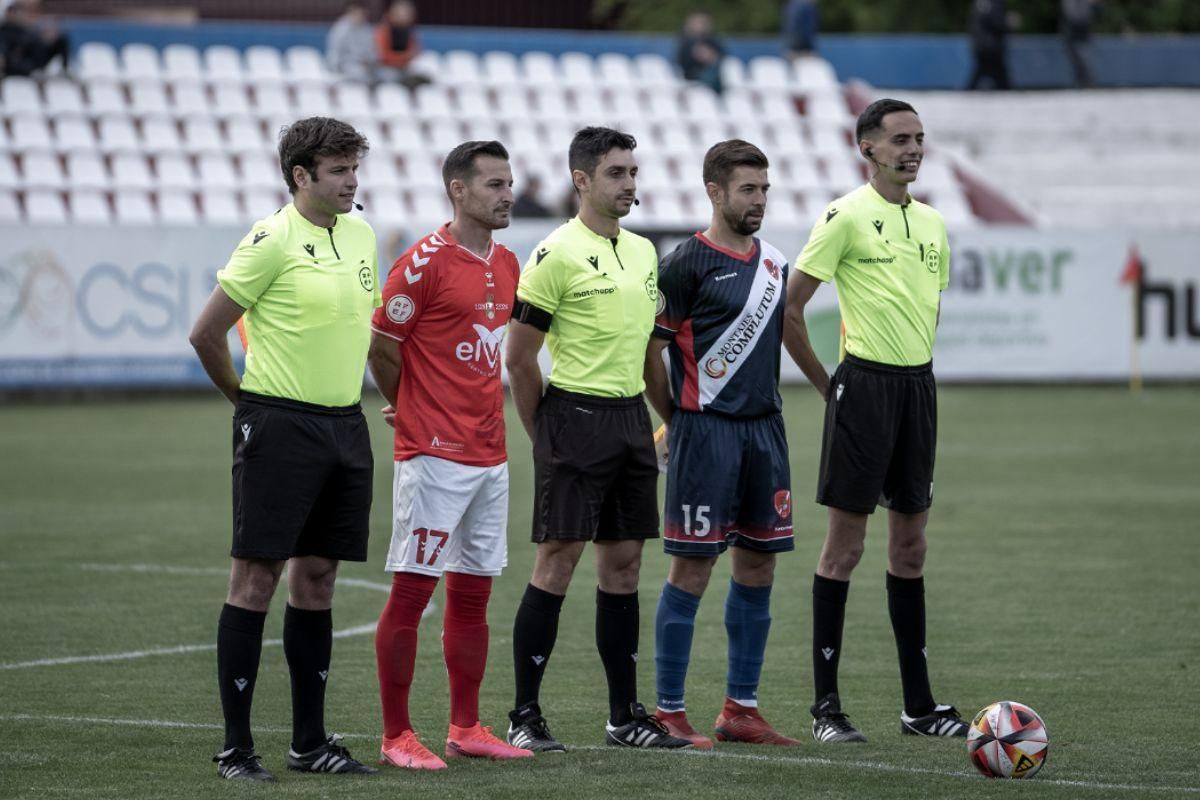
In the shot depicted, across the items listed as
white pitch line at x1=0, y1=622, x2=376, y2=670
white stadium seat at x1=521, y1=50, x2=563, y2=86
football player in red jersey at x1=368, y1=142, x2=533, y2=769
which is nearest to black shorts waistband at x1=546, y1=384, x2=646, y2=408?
football player in red jersey at x1=368, y1=142, x2=533, y2=769

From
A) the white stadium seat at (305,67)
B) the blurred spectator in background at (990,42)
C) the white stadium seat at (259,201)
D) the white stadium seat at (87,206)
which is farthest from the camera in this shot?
the blurred spectator in background at (990,42)

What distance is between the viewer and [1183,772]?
6.39 metres

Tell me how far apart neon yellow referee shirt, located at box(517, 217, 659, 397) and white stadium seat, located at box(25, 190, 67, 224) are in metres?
17.8

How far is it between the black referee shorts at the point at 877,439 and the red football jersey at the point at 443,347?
1398mm

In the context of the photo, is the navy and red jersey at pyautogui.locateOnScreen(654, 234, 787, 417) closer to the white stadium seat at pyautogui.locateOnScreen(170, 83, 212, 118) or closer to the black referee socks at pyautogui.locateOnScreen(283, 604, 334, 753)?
the black referee socks at pyautogui.locateOnScreen(283, 604, 334, 753)

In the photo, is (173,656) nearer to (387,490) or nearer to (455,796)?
(455,796)

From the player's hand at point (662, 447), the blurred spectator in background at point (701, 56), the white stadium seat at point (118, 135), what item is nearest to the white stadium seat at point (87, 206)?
the white stadium seat at point (118, 135)

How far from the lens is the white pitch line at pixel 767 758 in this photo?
6.15m

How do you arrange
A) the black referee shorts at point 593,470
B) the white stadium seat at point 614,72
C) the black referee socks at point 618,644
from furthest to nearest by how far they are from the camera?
the white stadium seat at point 614,72
the black referee socks at point 618,644
the black referee shorts at point 593,470

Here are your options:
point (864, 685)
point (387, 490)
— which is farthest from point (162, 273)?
point (864, 685)

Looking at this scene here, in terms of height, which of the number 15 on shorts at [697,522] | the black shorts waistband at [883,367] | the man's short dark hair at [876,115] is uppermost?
the man's short dark hair at [876,115]

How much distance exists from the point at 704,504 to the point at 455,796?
1.60m

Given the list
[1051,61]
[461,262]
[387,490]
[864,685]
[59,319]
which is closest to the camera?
[461,262]

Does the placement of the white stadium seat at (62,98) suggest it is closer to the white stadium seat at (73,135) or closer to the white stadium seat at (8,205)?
the white stadium seat at (73,135)
